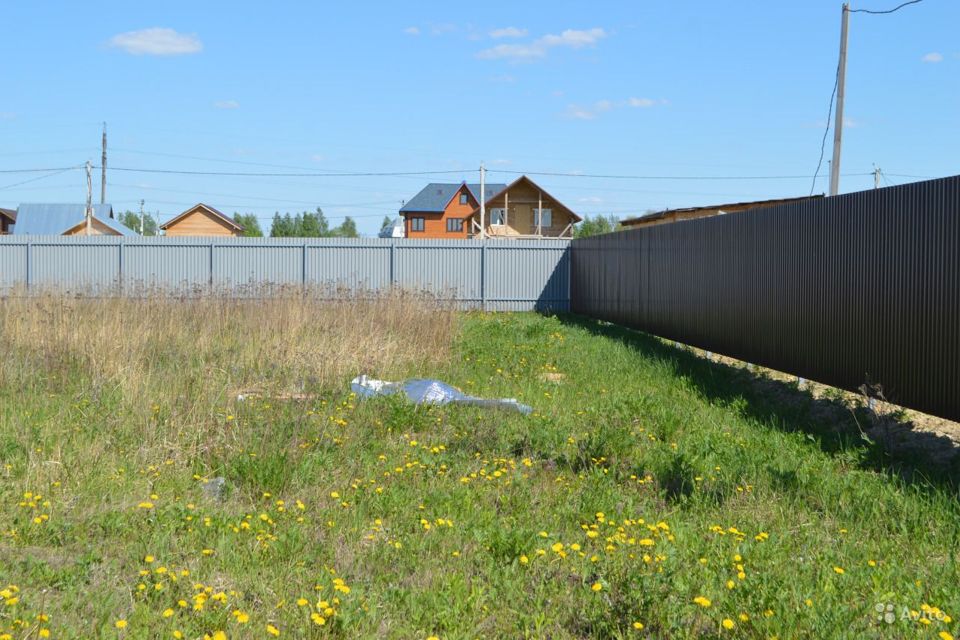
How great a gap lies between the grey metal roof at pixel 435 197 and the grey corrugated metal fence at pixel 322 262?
40896 millimetres

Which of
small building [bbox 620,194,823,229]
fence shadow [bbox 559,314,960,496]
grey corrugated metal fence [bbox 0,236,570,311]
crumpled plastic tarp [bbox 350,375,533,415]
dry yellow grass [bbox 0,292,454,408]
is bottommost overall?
fence shadow [bbox 559,314,960,496]

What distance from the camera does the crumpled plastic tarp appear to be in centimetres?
716

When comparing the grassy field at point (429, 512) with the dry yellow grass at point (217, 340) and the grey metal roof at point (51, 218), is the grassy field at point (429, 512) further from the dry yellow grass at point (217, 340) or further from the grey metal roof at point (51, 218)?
the grey metal roof at point (51, 218)

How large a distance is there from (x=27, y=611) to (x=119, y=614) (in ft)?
0.97

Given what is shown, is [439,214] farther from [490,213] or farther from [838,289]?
[838,289]

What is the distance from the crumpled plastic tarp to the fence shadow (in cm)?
198

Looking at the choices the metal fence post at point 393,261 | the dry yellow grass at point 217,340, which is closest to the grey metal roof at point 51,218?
the metal fence post at point 393,261

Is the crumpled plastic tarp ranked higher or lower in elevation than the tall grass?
lower

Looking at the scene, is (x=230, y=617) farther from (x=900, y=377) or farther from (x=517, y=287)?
(x=517, y=287)

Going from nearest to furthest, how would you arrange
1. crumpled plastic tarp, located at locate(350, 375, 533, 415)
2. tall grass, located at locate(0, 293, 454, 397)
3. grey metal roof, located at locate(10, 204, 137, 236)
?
crumpled plastic tarp, located at locate(350, 375, 533, 415)
tall grass, located at locate(0, 293, 454, 397)
grey metal roof, located at locate(10, 204, 137, 236)

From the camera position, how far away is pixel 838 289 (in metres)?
8.42

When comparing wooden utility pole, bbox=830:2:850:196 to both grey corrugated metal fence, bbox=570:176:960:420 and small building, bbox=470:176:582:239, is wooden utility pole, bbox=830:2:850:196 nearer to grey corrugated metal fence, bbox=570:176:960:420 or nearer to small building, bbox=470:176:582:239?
grey corrugated metal fence, bbox=570:176:960:420

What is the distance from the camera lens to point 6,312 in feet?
33.1

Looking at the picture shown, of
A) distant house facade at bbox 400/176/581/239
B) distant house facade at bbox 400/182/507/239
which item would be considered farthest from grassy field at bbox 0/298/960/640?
distant house facade at bbox 400/182/507/239
